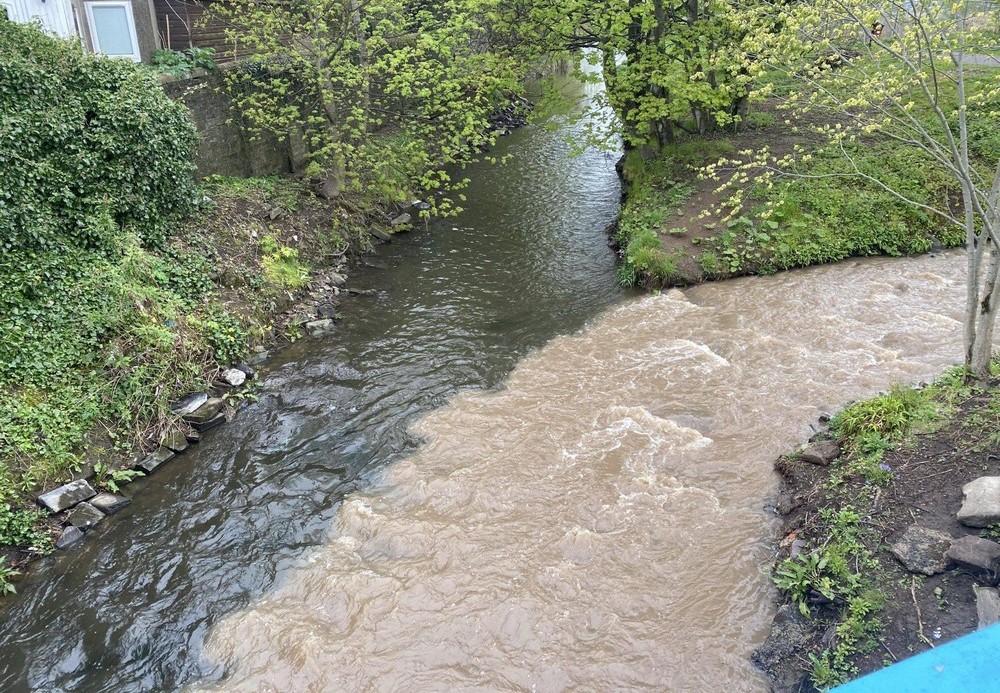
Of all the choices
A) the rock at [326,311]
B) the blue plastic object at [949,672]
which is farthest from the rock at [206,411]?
the blue plastic object at [949,672]

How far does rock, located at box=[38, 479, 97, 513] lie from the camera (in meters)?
8.33

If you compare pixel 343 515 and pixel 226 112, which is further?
pixel 226 112

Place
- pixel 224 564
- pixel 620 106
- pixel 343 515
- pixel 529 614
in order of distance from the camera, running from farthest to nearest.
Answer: pixel 620 106
pixel 343 515
pixel 224 564
pixel 529 614

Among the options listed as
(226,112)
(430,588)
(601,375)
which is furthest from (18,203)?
(601,375)

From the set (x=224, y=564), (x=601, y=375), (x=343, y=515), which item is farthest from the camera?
(x=601, y=375)

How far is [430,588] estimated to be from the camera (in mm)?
7184

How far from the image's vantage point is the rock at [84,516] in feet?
27.5

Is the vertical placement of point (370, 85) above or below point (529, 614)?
above

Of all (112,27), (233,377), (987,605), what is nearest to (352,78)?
(112,27)

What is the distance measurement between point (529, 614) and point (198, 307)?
7822 millimetres

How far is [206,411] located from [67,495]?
2188mm

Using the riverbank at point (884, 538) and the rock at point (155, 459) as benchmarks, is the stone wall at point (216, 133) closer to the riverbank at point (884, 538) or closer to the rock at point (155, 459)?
the rock at point (155, 459)

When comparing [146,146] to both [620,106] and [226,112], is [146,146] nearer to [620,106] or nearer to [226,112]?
[226,112]

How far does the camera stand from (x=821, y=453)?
789 cm
